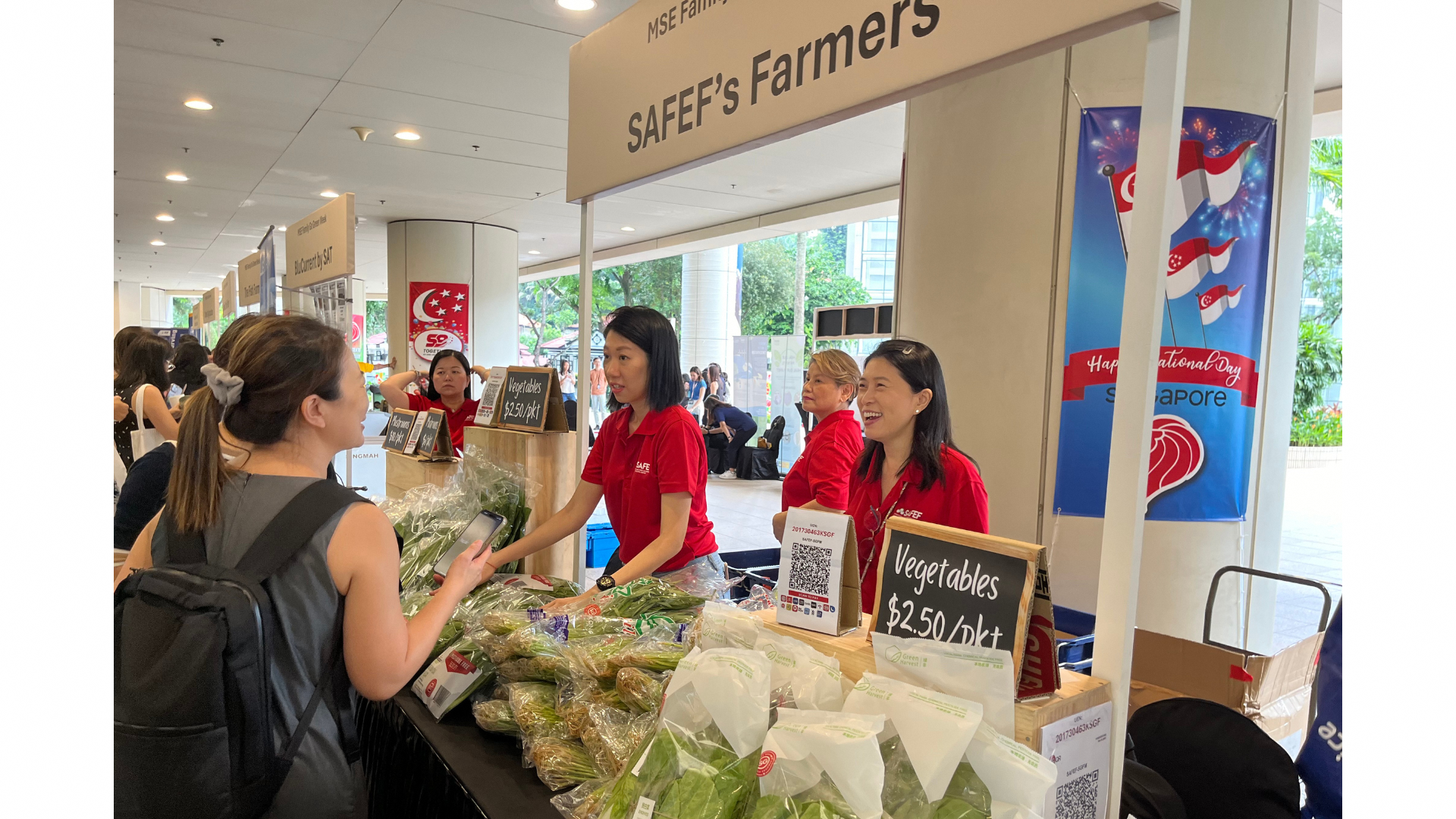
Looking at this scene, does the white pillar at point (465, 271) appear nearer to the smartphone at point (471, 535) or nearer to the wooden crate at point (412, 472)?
the wooden crate at point (412, 472)

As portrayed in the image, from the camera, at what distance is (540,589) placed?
7.88 feet

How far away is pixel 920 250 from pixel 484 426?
6.91ft

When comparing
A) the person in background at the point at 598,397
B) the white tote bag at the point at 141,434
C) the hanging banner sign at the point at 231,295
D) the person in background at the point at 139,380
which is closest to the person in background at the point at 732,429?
the person in background at the point at 598,397

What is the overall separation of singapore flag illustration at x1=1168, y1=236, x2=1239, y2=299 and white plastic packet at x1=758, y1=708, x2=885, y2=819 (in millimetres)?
2738

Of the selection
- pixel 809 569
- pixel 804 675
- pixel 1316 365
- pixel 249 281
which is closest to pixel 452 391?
pixel 809 569

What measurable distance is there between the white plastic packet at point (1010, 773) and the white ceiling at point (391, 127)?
4251 mm

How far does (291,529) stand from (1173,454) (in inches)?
121

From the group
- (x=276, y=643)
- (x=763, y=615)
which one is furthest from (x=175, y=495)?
(x=763, y=615)

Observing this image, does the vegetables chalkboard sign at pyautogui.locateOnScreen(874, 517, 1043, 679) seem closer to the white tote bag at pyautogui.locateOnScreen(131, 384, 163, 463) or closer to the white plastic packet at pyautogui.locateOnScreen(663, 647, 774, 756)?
the white plastic packet at pyautogui.locateOnScreen(663, 647, 774, 756)

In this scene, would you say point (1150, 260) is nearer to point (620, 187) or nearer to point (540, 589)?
point (620, 187)

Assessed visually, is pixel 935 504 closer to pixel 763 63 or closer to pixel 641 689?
pixel 641 689

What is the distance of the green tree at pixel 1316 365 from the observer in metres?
14.3

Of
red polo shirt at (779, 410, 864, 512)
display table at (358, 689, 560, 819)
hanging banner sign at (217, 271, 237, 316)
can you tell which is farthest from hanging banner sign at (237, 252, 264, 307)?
display table at (358, 689, 560, 819)

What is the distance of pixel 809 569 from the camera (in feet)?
4.66
